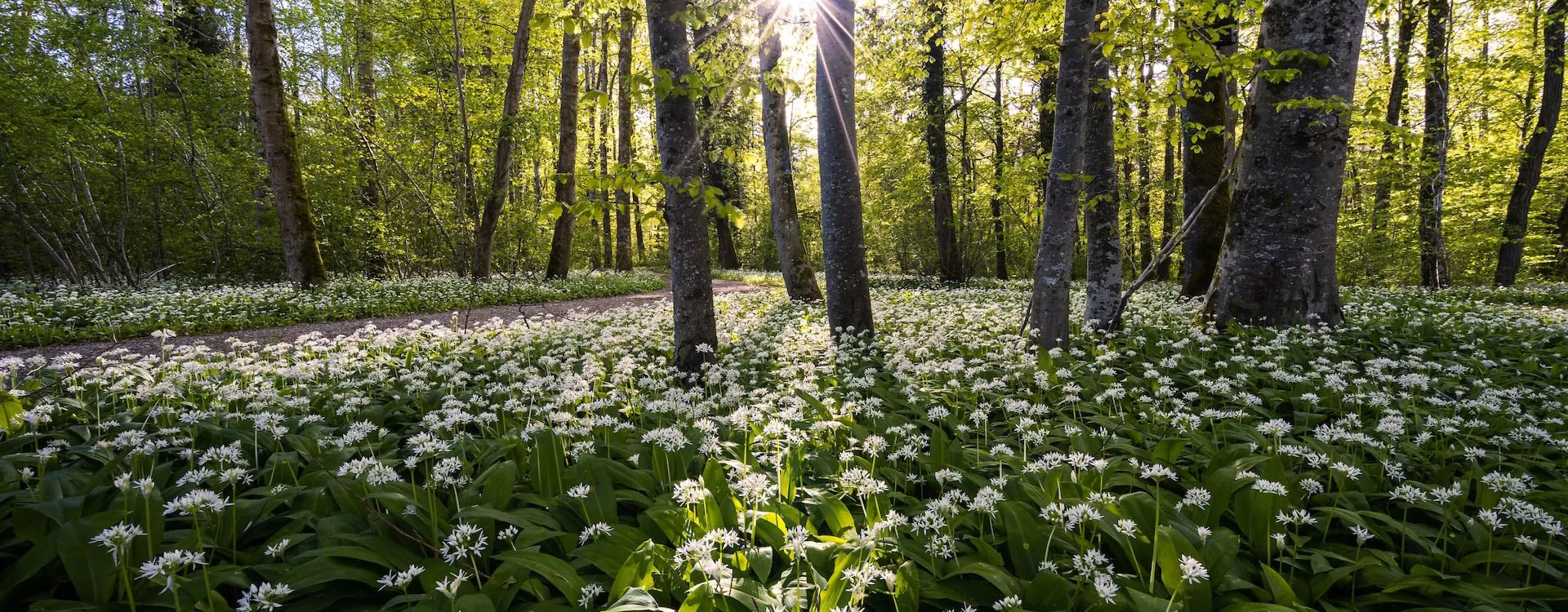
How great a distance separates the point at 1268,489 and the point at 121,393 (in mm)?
7414

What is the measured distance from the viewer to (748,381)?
523 cm

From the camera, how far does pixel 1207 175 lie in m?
10.8

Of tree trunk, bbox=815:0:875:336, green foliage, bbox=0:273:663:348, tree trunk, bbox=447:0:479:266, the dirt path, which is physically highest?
tree trunk, bbox=447:0:479:266

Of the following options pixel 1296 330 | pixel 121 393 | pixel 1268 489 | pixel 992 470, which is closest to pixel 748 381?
pixel 992 470

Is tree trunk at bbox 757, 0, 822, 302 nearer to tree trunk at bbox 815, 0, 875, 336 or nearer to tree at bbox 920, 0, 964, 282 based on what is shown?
tree trunk at bbox 815, 0, 875, 336

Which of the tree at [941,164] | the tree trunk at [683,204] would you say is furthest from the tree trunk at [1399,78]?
the tree trunk at [683,204]

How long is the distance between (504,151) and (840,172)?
11795 millimetres

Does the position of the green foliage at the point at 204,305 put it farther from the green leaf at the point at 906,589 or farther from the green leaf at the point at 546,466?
the green leaf at the point at 906,589

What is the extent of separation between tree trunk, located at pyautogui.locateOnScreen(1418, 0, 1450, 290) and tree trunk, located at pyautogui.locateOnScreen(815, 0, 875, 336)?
1370cm

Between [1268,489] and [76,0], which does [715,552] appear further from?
[76,0]

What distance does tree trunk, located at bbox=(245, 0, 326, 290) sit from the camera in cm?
1108

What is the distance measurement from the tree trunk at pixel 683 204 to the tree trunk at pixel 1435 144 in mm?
15946

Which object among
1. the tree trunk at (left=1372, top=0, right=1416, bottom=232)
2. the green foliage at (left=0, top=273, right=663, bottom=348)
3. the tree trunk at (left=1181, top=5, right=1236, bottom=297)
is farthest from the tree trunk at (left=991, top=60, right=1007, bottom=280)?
the green foliage at (left=0, top=273, right=663, bottom=348)

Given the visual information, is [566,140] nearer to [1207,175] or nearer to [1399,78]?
[1207,175]
